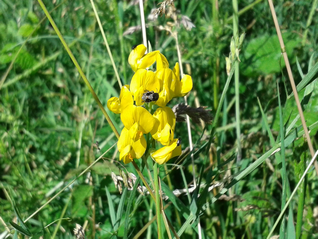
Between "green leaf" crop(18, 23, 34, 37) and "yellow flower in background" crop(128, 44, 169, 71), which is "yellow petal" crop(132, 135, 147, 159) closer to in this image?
"yellow flower in background" crop(128, 44, 169, 71)

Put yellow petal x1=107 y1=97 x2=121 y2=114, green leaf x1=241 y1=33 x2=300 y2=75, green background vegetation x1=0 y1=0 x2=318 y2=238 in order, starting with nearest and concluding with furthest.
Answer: yellow petal x1=107 y1=97 x2=121 y2=114
green background vegetation x1=0 y1=0 x2=318 y2=238
green leaf x1=241 y1=33 x2=300 y2=75

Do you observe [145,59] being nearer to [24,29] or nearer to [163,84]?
[163,84]

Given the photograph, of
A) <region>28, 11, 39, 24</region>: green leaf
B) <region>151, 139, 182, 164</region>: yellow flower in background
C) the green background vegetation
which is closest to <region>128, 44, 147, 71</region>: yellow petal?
<region>151, 139, 182, 164</region>: yellow flower in background

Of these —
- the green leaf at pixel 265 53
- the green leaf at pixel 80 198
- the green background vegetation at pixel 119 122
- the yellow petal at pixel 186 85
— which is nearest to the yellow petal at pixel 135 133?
the yellow petal at pixel 186 85

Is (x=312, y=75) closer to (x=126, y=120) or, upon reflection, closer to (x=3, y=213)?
(x=126, y=120)

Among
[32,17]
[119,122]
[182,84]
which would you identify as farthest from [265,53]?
[32,17]


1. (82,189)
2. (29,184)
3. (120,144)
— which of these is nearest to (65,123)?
(29,184)
